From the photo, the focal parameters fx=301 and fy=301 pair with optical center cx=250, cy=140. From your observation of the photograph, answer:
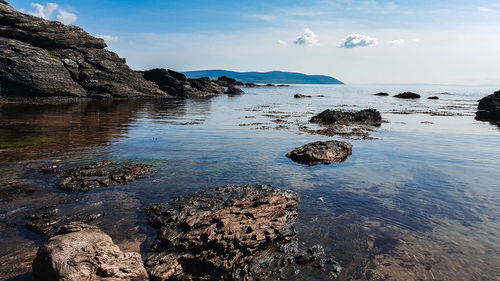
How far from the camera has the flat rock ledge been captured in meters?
14.4

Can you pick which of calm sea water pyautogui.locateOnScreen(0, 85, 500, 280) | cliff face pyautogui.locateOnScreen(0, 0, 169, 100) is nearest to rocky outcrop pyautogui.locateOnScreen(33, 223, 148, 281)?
calm sea water pyautogui.locateOnScreen(0, 85, 500, 280)

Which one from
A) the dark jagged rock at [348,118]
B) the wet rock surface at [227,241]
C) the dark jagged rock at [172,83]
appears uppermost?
the dark jagged rock at [172,83]

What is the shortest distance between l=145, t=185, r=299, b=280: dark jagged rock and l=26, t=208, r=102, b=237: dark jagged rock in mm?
1696

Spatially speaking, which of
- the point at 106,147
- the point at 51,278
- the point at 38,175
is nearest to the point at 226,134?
the point at 106,147

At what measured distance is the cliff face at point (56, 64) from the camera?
43250 millimetres

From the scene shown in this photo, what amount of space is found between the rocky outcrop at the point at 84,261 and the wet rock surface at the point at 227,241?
0.51 metres

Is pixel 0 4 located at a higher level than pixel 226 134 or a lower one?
higher

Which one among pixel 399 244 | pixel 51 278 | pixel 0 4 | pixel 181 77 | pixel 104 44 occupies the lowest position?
pixel 399 244

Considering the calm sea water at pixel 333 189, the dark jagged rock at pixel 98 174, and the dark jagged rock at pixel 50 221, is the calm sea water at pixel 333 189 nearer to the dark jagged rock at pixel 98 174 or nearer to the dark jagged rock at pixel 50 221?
the dark jagged rock at pixel 50 221

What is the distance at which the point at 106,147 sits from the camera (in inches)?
634

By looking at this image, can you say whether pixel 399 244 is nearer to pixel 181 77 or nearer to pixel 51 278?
pixel 51 278

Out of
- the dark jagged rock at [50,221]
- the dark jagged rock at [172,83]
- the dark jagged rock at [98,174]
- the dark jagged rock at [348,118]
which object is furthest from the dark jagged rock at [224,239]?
the dark jagged rock at [172,83]

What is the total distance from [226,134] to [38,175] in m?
12.8

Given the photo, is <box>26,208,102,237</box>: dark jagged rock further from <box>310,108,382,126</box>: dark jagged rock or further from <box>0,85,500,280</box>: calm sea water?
<box>310,108,382,126</box>: dark jagged rock
